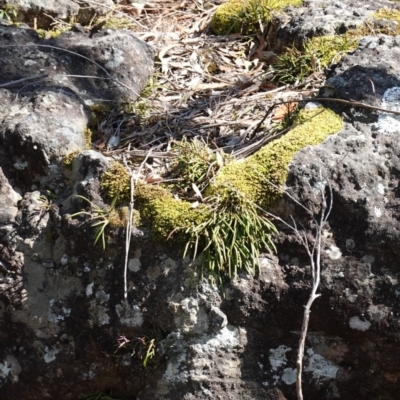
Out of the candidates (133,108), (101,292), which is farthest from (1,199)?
(133,108)

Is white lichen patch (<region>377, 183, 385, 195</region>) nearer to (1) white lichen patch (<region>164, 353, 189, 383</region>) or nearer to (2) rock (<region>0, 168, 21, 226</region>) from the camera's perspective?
(1) white lichen patch (<region>164, 353, 189, 383</region>)

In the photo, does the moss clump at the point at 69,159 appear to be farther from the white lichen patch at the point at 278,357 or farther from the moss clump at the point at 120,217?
the white lichen patch at the point at 278,357

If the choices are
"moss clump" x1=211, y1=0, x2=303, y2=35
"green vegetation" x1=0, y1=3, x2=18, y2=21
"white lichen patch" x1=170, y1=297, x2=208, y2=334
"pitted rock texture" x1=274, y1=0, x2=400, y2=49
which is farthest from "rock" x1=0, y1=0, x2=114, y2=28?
"white lichen patch" x1=170, y1=297, x2=208, y2=334

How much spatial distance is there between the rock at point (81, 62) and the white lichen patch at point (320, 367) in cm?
201

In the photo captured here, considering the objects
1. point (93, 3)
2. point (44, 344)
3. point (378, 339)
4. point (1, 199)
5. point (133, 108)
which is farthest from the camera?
point (93, 3)

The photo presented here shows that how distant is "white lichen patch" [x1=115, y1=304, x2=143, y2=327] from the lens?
3.31m

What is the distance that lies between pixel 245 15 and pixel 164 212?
243 centimetres

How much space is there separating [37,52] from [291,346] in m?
2.43

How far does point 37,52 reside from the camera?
14.6ft

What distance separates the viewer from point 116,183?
3477 millimetres

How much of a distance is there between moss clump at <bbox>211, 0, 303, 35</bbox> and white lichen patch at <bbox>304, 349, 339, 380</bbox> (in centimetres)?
278

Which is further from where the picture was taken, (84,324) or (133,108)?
(133,108)

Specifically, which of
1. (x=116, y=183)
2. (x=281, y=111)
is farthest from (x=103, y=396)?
(x=281, y=111)

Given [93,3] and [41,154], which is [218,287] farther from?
[93,3]
